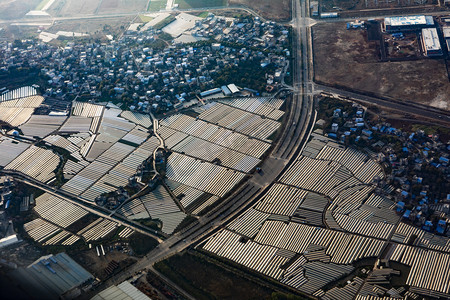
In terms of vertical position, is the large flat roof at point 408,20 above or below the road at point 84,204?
above

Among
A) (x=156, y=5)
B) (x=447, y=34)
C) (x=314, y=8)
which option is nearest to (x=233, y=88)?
(x=314, y=8)

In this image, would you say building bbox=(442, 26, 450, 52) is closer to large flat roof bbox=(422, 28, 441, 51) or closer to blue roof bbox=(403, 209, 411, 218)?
large flat roof bbox=(422, 28, 441, 51)

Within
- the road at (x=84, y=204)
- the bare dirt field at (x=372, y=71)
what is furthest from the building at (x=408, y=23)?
the road at (x=84, y=204)

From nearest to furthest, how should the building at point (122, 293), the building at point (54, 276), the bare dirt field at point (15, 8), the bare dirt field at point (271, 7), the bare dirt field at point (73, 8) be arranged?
the building at point (54, 276) < the building at point (122, 293) < the bare dirt field at point (271, 7) < the bare dirt field at point (73, 8) < the bare dirt field at point (15, 8)

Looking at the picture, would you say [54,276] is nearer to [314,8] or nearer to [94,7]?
[314,8]

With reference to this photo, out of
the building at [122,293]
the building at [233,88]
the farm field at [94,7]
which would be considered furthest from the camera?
the farm field at [94,7]

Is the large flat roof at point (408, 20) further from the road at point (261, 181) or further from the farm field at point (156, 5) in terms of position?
the farm field at point (156, 5)
